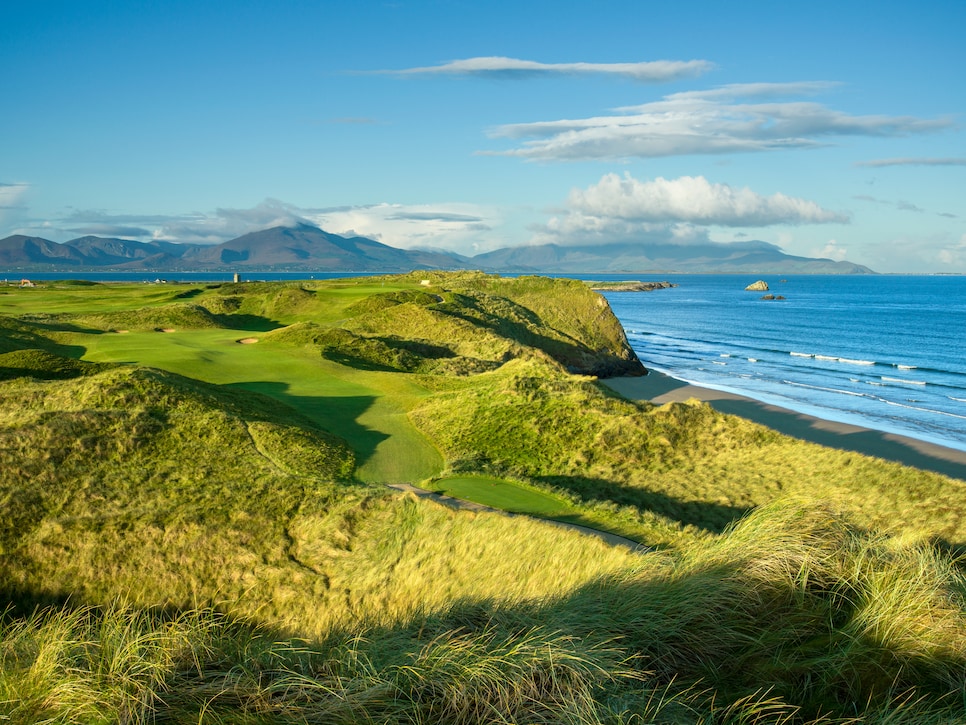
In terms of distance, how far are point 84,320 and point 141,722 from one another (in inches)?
1283

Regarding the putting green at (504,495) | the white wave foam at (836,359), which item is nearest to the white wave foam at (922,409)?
the white wave foam at (836,359)

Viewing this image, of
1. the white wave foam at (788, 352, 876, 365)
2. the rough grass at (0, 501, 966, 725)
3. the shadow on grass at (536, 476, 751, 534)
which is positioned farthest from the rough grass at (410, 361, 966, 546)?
the white wave foam at (788, 352, 876, 365)

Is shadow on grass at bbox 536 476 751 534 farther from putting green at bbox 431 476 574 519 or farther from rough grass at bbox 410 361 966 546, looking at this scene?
putting green at bbox 431 476 574 519

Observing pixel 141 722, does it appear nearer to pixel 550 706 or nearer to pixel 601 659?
pixel 550 706

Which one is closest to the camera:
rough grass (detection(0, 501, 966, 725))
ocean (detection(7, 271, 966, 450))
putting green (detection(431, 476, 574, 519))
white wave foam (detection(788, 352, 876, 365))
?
rough grass (detection(0, 501, 966, 725))

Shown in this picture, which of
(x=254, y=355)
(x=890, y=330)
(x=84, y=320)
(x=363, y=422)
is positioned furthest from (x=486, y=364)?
(x=890, y=330)

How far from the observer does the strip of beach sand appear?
2466 centimetres

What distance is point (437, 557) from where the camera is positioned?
9.02 meters

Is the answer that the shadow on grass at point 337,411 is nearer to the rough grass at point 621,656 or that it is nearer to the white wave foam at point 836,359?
the rough grass at point 621,656

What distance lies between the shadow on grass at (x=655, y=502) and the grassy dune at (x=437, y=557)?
0.08 meters

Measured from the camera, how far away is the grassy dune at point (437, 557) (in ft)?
14.6

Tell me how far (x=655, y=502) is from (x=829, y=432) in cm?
1710

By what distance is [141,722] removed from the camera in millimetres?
4086

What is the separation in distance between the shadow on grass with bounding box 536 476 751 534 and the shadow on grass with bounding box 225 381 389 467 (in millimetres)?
3659
